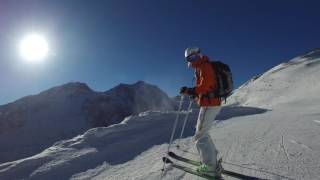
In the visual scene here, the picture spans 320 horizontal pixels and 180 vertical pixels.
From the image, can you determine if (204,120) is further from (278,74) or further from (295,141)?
(278,74)

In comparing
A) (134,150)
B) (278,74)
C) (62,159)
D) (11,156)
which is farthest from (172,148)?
(11,156)

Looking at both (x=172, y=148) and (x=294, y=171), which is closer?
(x=294, y=171)

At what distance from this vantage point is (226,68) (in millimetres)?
8852

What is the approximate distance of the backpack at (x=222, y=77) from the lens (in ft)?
28.9

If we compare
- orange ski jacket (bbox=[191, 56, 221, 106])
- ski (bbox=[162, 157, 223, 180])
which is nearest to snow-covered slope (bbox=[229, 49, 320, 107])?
ski (bbox=[162, 157, 223, 180])

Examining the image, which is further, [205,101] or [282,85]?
[282,85]

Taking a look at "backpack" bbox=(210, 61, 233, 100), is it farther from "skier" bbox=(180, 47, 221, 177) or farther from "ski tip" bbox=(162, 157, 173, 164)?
"ski tip" bbox=(162, 157, 173, 164)

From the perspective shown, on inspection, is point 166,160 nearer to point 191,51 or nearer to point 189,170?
point 189,170

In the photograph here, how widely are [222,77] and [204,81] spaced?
17.2 inches

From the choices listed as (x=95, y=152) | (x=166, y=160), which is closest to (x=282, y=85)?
(x=95, y=152)

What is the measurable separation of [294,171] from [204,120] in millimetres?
2128

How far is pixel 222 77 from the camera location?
884 centimetres

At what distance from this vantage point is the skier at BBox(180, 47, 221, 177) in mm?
8703

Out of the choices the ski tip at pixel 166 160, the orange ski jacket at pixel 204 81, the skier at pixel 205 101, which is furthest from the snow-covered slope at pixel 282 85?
the orange ski jacket at pixel 204 81
